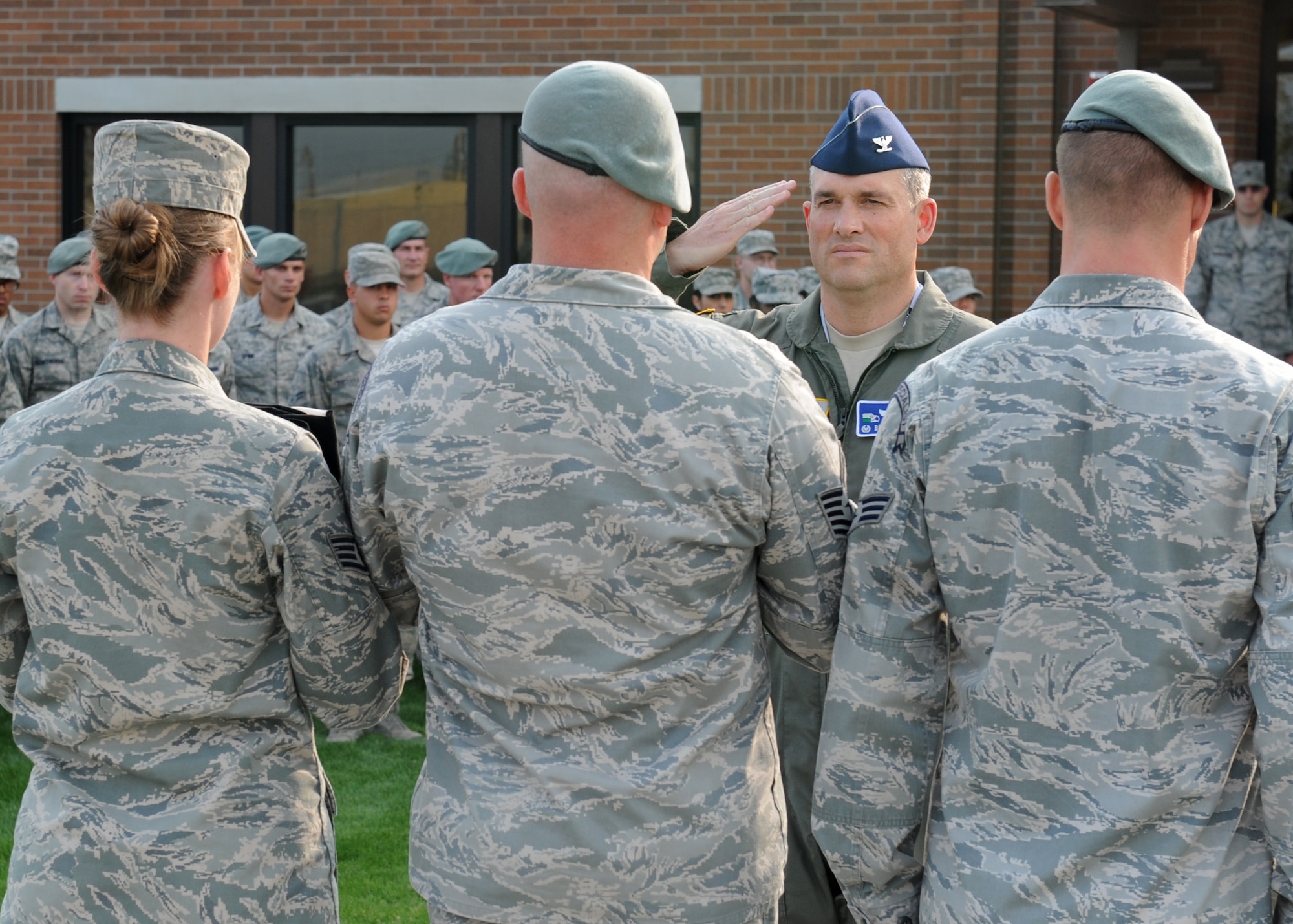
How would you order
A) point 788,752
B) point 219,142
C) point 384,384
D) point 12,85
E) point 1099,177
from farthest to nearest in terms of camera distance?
point 12,85 < point 788,752 < point 219,142 < point 384,384 < point 1099,177

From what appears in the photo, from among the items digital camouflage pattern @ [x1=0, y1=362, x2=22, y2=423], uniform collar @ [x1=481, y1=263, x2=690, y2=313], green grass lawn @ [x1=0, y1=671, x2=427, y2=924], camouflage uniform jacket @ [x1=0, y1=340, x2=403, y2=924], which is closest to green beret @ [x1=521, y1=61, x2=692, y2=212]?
uniform collar @ [x1=481, y1=263, x2=690, y2=313]

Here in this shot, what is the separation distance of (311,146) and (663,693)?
982cm

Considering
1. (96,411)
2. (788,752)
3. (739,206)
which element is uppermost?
(739,206)

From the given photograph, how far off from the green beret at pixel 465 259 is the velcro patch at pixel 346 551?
24.4 feet

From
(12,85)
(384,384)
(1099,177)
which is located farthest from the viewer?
(12,85)

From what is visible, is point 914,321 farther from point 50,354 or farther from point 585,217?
point 50,354

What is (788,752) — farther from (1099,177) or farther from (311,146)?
(311,146)

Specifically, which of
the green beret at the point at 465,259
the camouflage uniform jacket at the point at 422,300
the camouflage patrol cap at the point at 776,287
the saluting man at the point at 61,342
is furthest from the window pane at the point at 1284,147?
the saluting man at the point at 61,342

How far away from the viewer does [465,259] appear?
31.8 ft

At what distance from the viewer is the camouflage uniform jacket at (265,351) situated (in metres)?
8.59

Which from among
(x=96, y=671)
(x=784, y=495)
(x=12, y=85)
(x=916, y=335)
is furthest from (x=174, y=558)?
(x=12, y=85)

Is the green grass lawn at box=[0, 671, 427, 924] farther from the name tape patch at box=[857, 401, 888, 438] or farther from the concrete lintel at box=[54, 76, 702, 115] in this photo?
the concrete lintel at box=[54, 76, 702, 115]

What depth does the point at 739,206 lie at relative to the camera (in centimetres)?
296

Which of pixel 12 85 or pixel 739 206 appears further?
pixel 12 85
